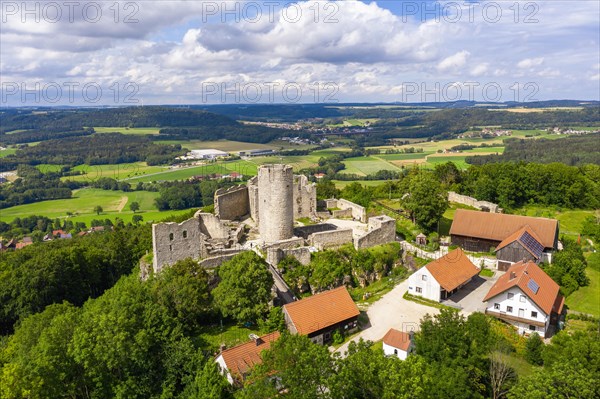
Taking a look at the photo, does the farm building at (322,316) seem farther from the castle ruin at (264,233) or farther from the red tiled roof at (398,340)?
the castle ruin at (264,233)

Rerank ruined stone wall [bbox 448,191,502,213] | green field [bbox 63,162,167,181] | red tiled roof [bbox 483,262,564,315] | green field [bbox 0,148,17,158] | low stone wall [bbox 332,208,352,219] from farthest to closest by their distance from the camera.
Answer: green field [bbox 0,148,17,158], green field [bbox 63,162,167,181], ruined stone wall [bbox 448,191,502,213], low stone wall [bbox 332,208,352,219], red tiled roof [bbox 483,262,564,315]

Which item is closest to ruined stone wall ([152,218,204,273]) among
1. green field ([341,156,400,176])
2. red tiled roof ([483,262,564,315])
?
red tiled roof ([483,262,564,315])

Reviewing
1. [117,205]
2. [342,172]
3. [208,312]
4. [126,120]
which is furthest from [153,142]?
[208,312]

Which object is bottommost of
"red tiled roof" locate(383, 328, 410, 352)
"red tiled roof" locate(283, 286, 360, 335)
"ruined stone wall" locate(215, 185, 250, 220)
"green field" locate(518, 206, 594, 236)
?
"red tiled roof" locate(383, 328, 410, 352)

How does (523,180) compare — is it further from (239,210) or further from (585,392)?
(585,392)

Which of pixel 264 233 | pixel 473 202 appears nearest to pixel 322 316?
pixel 264 233

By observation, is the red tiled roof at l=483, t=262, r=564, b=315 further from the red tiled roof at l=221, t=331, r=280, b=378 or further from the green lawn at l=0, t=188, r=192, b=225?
the green lawn at l=0, t=188, r=192, b=225
